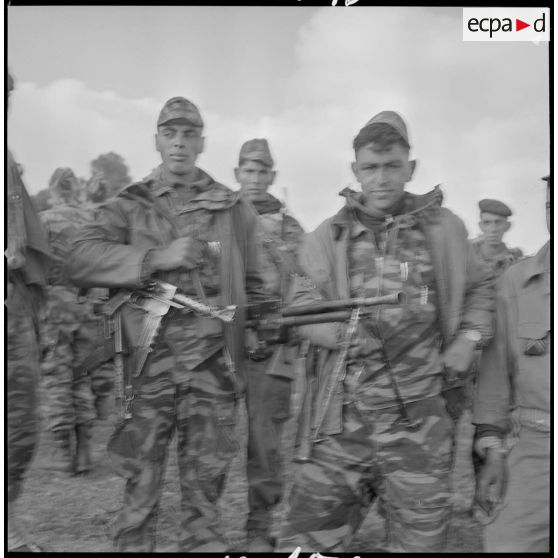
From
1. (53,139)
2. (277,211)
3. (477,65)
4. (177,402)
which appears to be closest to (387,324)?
(277,211)

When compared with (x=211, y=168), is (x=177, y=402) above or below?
below

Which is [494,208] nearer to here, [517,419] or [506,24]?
[506,24]

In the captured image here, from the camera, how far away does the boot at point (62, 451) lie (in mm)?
4371

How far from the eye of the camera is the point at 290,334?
429cm

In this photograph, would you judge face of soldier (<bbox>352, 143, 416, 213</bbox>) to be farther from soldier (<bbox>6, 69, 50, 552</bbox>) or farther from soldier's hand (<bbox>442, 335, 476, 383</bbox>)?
soldier (<bbox>6, 69, 50, 552</bbox>)

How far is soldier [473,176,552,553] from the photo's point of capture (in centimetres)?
424

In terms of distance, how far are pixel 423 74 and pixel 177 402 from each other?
6.18ft

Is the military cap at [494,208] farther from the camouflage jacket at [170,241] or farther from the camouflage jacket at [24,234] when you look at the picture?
the camouflage jacket at [24,234]

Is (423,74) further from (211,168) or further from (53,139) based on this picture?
(53,139)

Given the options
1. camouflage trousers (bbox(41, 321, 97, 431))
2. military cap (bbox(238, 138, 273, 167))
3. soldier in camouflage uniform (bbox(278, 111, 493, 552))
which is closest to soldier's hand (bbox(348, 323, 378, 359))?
soldier in camouflage uniform (bbox(278, 111, 493, 552))

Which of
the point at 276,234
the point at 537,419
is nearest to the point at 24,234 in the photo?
the point at 276,234

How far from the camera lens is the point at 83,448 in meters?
4.33

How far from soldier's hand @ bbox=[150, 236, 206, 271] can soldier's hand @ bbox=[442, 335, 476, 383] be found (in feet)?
4.01

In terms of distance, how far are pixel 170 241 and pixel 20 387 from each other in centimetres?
97
